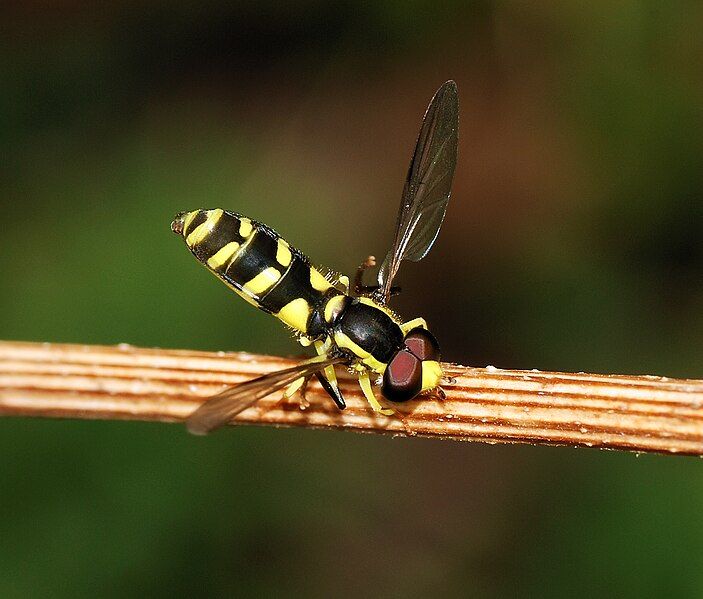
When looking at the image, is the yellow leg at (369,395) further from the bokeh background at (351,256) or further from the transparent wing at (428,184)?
the bokeh background at (351,256)

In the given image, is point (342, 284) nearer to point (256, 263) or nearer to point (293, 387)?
point (256, 263)

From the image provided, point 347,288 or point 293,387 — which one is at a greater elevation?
point 347,288

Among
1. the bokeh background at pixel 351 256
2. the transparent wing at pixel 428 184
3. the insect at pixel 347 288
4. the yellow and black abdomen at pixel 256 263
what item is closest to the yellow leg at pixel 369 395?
the insect at pixel 347 288

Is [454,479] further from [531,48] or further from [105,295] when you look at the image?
[531,48]

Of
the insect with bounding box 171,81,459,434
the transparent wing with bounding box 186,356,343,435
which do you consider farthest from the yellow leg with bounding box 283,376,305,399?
the transparent wing with bounding box 186,356,343,435

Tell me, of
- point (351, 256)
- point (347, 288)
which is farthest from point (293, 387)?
point (351, 256)

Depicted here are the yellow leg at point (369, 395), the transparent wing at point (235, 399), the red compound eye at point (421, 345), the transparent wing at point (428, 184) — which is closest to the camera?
the transparent wing at point (235, 399)

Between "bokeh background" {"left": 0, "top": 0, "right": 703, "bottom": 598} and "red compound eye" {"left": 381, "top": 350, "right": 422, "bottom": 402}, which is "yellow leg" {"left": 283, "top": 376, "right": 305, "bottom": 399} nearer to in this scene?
"red compound eye" {"left": 381, "top": 350, "right": 422, "bottom": 402}
